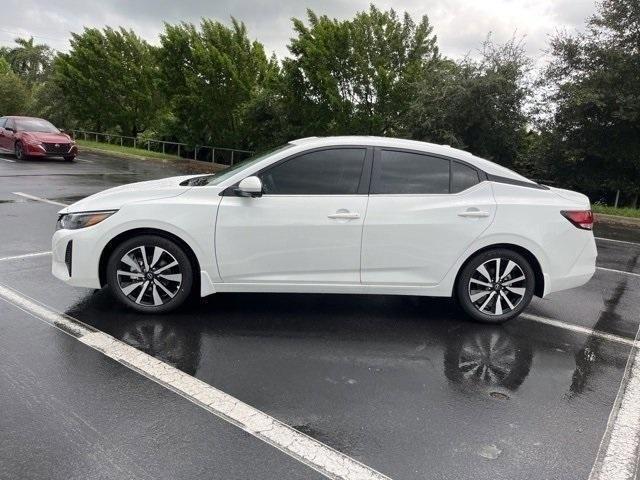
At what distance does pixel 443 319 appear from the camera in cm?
507

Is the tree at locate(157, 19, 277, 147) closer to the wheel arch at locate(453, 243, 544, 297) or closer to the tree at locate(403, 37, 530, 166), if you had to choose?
the tree at locate(403, 37, 530, 166)

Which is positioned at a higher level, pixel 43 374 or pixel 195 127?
pixel 195 127

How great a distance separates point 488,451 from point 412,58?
17.1 metres

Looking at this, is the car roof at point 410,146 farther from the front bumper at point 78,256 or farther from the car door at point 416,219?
the front bumper at point 78,256

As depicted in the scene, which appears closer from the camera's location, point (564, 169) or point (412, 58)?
point (564, 169)

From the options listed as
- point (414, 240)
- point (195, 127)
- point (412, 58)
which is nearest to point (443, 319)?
point (414, 240)

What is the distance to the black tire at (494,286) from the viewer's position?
487 cm

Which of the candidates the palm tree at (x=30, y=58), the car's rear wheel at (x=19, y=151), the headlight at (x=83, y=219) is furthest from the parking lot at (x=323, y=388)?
the palm tree at (x=30, y=58)

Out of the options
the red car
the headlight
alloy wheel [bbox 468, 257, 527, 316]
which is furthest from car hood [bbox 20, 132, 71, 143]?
alloy wheel [bbox 468, 257, 527, 316]

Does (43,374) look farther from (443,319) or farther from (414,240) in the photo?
(443,319)

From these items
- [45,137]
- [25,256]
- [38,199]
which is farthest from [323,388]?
[45,137]

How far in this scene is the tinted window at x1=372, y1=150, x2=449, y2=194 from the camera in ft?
15.8

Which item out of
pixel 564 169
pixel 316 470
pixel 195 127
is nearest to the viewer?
pixel 316 470

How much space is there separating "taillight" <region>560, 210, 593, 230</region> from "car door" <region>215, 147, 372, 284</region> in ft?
5.98
